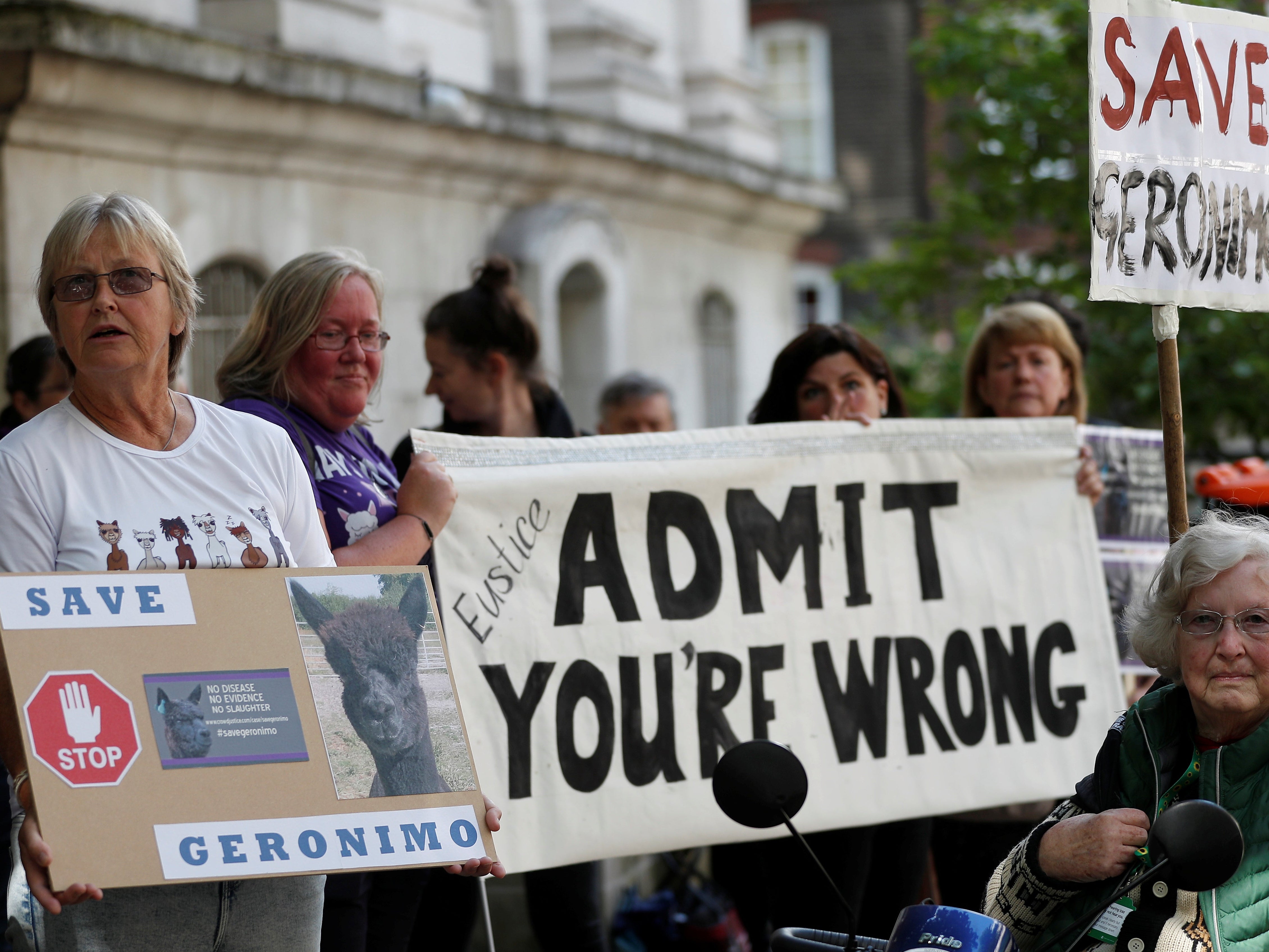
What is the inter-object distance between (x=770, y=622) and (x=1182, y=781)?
64.2 inches

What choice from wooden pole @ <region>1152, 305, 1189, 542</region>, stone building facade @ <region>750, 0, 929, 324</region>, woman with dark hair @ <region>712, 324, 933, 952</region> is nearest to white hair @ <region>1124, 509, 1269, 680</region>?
wooden pole @ <region>1152, 305, 1189, 542</region>

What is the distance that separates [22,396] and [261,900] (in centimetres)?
307

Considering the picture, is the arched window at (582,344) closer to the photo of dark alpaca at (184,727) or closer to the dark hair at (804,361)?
the dark hair at (804,361)

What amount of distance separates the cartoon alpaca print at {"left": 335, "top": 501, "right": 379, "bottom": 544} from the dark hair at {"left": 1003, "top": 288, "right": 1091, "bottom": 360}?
2.92m

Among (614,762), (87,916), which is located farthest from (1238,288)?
(87,916)

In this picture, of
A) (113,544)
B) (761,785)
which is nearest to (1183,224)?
(761,785)

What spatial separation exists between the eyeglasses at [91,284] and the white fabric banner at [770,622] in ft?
3.77

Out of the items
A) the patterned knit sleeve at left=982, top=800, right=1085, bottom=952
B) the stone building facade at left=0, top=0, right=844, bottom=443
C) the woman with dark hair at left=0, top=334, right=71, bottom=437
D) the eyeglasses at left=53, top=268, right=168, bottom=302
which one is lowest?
the patterned knit sleeve at left=982, top=800, right=1085, bottom=952

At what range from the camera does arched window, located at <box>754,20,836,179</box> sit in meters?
27.5

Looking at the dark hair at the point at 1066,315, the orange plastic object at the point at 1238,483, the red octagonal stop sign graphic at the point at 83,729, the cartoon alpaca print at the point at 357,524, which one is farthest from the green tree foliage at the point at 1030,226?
the red octagonal stop sign graphic at the point at 83,729

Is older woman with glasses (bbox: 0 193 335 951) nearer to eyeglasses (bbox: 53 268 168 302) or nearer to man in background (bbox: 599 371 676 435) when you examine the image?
eyeglasses (bbox: 53 268 168 302)

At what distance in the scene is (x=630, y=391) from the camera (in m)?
6.54

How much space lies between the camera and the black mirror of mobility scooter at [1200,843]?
2.38 m

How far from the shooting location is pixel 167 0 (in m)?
8.27
